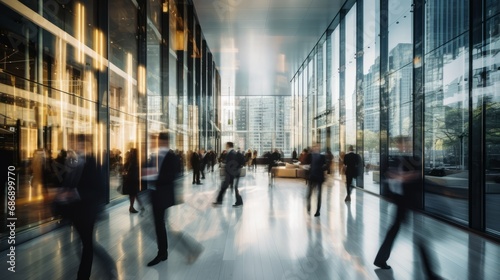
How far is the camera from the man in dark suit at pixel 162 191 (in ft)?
13.5

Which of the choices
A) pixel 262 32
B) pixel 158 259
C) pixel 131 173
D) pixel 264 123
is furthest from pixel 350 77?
pixel 264 123

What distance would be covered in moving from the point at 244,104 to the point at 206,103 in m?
10.6

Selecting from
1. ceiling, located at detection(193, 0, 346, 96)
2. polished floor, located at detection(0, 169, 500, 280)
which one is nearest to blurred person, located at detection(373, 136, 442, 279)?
polished floor, located at detection(0, 169, 500, 280)

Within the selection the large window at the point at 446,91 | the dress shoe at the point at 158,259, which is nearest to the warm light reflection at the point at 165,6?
the large window at the point at 446,91

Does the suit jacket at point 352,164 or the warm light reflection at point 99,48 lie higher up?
the warm light reflection at point 99,48

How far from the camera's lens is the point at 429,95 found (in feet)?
25.4

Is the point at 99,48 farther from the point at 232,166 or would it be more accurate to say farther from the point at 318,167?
the point at 318,167

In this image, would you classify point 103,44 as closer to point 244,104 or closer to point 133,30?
point 133,30

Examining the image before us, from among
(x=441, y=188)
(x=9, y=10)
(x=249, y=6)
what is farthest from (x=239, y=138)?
(x=9, y=10)

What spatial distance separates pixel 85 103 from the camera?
728cm

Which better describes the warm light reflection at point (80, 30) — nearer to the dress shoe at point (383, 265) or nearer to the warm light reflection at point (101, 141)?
the warm light reflection at point (101, 141)

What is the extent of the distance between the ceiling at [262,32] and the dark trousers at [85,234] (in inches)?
403

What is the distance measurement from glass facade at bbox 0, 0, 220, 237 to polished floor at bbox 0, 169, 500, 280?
1059 mm

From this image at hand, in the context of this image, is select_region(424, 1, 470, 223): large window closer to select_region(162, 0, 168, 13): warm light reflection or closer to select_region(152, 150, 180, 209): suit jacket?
select_region(152, 150, 180, 209): suit jacket
